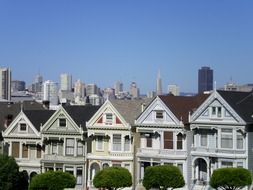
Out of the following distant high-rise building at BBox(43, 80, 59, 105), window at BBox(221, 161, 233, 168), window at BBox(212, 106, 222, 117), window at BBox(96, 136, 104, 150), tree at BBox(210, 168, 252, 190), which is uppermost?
distant high-rise building at BBox(43, 80, 59, 105)

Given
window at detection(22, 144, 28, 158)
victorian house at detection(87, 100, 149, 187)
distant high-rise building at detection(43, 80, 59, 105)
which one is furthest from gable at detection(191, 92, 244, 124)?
distant high-rise building at detection(43, 80, 59, 105)

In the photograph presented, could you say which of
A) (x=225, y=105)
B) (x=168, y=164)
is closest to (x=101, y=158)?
(x=168, y=164)

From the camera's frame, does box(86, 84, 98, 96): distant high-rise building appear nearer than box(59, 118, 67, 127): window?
No

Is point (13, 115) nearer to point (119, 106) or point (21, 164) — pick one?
point (21, 164)

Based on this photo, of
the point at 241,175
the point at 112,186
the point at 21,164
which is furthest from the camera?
the point at 21,164

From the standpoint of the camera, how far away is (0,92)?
142875 millimetres

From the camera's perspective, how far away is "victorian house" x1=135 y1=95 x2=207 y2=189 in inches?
2203

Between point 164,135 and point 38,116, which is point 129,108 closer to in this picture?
point 164,135

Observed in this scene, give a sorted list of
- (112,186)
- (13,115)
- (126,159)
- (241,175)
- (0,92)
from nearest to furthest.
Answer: (241,175)
(112,186)
(126,159)
(13,115)
(0,92)

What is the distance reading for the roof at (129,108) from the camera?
5922 cm

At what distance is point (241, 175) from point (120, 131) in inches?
521

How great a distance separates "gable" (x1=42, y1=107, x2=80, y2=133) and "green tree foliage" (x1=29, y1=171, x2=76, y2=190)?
17.7 feet

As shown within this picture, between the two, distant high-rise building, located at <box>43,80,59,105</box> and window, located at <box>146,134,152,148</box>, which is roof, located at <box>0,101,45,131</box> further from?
window, located at <box>146,134,152,148</box>

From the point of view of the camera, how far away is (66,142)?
61.1 meters
